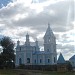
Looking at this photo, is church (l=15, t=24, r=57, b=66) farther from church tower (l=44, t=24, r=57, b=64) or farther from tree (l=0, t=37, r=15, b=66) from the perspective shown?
tree (l=0, t=37, r=15, b=66)

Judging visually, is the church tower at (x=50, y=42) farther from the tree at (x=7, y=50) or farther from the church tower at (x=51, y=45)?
the tree at (x=7, y=50)

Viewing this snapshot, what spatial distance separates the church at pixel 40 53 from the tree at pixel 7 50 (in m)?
14.8

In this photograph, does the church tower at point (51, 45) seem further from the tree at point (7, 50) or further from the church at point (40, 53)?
the tree at point (7, 50)

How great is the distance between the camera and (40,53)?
350 ft

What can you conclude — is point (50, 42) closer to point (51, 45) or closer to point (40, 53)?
point (51, 45)

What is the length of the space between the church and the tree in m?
14.8

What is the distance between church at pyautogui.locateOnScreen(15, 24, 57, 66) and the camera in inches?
4195

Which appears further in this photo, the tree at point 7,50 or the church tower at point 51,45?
the church tower at point 51,45

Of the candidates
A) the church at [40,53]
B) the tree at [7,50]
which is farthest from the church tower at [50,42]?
the tree at [7,50]

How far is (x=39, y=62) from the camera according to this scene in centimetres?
10719

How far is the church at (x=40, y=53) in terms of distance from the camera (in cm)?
10656

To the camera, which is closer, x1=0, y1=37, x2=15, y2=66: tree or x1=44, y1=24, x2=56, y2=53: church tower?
x1=0, y1=37, x2=15, y2=66: tree

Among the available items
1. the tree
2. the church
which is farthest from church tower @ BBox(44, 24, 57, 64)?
the tree

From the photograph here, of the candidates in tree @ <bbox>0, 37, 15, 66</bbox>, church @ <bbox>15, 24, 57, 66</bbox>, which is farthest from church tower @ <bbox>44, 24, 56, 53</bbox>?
tree @ <bbox>0, 37, 15, 66</bbox>
